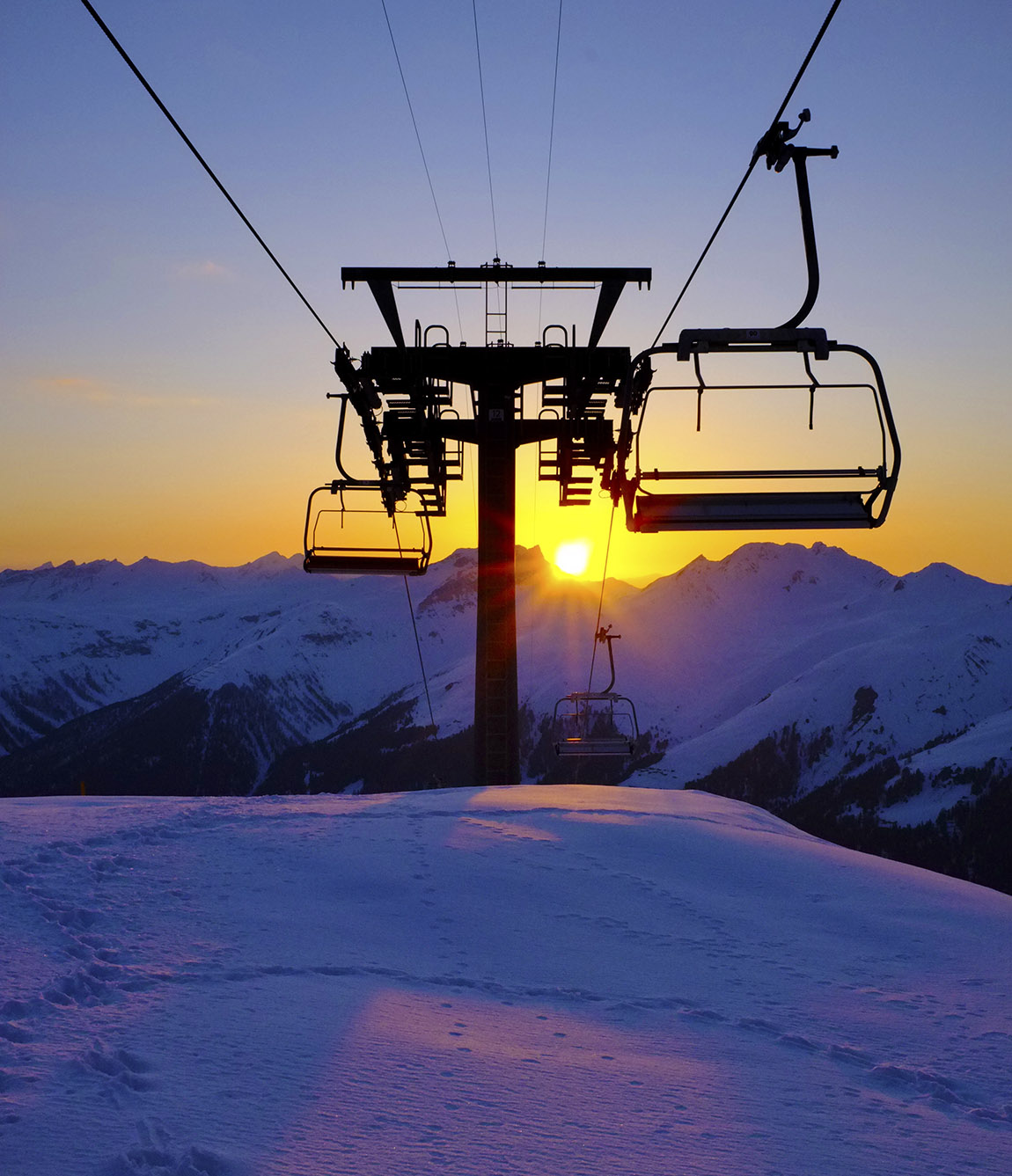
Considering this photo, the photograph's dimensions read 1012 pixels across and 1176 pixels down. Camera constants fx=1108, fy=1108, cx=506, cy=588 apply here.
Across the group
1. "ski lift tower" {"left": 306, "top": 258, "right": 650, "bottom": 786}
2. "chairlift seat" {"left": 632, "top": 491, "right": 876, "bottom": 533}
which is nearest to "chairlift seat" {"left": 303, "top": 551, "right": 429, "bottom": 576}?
"ski lift tower" {"left": 306, "top": 258, "right": 650, "bottom": 786}

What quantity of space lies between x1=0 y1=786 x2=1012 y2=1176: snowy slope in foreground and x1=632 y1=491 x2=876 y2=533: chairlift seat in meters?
3.42

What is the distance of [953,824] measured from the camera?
12862 centimetres

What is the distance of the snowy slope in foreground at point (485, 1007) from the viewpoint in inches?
218

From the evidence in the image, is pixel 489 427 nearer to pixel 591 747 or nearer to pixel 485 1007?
pixel 591 747

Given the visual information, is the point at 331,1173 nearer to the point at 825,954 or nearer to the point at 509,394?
the point at 825,954

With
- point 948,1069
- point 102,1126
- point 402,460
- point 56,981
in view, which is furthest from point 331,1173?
point 402,460

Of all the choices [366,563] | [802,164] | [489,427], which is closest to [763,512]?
[802,164]

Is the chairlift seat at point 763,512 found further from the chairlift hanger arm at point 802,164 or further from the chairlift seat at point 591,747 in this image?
the chairlift seat at point 591,747

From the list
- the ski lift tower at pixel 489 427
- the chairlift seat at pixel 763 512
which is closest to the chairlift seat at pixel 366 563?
the ski lift tower at pixel 489 427

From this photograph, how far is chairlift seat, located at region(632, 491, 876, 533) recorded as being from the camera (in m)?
7.31

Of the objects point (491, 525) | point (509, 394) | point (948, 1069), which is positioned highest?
point (509, 394)

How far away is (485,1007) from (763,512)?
3884 millimetres

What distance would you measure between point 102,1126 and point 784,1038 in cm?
442

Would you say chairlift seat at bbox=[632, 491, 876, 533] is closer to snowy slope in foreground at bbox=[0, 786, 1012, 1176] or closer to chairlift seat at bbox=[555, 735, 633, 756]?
snowy slope in foreground at bbox=[0, 786, 1012, 1176]
